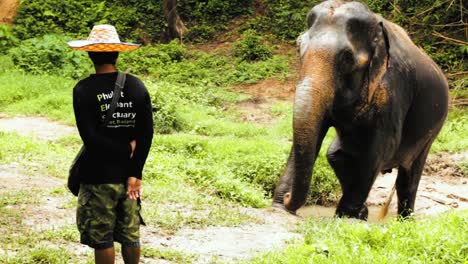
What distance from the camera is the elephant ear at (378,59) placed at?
23.4 ft

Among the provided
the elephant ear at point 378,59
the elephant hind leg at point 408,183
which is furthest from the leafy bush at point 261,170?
the elephant ear at point 378,59

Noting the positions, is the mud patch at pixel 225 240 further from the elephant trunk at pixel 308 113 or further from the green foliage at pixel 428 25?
the green foliage at pixel 428 25

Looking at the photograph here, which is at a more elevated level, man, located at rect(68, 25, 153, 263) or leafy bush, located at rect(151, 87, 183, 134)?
man, located at rect(68, 25, 153, 263)

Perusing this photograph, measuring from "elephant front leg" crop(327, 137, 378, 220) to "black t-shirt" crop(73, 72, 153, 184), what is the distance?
3.45 metres

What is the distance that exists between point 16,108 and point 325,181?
6649 millimetres

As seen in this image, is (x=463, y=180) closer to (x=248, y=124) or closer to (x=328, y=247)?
(x=248, y=124)

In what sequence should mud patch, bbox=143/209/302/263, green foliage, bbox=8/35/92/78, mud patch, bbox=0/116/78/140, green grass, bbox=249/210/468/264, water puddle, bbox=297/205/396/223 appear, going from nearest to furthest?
1. green grass, bbox=249/210/468/264
2. mud patch, bbox=143/209/302/263
3. water puddle, bbox=297/205/396/223
4. mud patch, bbox=0/116/78/140
5. green foliage, bbox=8/35/92/78

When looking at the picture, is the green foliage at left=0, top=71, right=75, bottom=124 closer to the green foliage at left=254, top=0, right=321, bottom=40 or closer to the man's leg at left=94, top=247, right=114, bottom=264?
the green foliage at left=254, top=0, right=321, bottom=40

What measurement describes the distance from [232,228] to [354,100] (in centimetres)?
170

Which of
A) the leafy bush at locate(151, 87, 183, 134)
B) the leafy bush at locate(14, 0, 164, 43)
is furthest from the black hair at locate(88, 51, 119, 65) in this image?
the leafy bush at locate(14, 0, 164, 43)

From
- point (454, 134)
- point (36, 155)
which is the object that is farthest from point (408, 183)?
point (36, 155)

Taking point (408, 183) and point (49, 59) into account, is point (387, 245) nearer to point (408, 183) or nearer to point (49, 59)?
point (408, 183)

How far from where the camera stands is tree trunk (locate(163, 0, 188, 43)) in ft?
66.2

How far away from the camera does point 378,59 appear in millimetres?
7207
